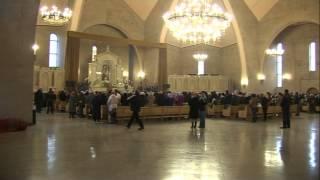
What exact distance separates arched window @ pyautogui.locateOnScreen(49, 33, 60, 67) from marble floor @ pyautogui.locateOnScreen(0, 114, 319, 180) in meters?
17.4

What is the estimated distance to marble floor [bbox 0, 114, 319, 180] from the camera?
623 centimetres

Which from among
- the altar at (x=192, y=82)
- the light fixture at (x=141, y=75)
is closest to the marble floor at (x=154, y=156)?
the light fixture at (x=141, y=75)

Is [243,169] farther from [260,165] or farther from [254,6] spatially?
[254,6]

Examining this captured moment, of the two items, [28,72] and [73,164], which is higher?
[28,72]

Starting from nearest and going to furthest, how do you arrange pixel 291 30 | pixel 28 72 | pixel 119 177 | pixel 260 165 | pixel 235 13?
pixel 119 177 → pixel 260 165 → pixel 28 72 → pixel 235 13 → pixel 291 30

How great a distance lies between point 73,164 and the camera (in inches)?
275

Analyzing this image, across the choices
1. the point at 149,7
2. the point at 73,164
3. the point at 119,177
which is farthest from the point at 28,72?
the point at 149,7

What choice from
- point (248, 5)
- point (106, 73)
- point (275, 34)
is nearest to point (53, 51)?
point (106, 73)

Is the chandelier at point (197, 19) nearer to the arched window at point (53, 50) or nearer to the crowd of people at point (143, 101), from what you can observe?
the crowd of people at point (143, 101)

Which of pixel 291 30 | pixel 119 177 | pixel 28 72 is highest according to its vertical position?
pixel 291 30

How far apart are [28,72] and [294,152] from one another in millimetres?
9040

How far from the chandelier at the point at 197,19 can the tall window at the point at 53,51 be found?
492 inches

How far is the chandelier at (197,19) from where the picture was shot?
1806 centimetres

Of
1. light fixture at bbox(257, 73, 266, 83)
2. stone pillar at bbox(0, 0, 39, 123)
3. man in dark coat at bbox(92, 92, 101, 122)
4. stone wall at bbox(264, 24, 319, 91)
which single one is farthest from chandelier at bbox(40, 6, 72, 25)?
stone wall at bbox(264, 24, 319, 91)
